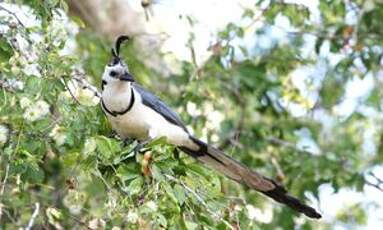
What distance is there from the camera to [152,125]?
10.7ft

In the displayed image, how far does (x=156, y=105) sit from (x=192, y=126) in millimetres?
950

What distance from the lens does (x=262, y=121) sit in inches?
196

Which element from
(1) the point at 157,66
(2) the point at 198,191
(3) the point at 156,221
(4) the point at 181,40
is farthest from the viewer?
(1) the point at 157,66

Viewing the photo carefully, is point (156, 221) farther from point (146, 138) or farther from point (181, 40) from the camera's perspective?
point (181, 40)

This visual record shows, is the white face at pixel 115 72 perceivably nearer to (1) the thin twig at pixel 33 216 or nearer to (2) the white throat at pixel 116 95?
(2) the white throat at pixel 116 95

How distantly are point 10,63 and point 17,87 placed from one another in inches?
3.3

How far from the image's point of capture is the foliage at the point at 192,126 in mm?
2615

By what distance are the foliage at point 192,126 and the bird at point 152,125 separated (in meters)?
0.07

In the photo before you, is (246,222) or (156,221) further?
(246,222)

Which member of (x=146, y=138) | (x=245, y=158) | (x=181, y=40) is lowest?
(x=146, y=138)

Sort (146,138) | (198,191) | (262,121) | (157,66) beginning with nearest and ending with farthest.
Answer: (198,191), (146,138), (262,121), (157,66)

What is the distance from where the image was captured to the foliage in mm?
2615

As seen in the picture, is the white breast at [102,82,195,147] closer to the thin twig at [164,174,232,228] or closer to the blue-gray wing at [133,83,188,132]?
the blue-gray wing at [133,83,188,132]

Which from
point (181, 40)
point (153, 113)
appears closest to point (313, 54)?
point (181, 40)
